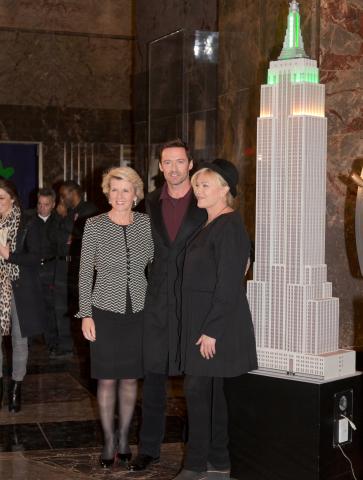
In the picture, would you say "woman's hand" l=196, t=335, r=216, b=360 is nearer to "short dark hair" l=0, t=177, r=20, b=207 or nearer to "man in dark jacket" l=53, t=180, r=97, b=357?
"short dark hair" l=0, t=177, r=20, b=207

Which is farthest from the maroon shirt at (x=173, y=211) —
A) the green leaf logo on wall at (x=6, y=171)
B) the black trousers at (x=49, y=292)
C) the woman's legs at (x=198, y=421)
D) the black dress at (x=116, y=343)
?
the green leaf logo on wall at (x=6, y=171)

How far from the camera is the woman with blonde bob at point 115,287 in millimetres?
4941

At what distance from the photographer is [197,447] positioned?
4.76m

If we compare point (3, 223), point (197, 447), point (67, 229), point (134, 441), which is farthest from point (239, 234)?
point (67, 229)

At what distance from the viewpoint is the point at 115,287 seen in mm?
4938

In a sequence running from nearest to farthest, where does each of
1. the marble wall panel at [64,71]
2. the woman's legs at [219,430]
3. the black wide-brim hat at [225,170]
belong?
the black wide-brim hat at [225,170] < the woman's legs at [219,430] < the marble wall panel at [64,71]

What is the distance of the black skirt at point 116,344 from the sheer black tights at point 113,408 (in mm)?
98

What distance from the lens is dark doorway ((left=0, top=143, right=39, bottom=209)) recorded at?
12383 millimetres

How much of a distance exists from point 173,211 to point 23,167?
25.5ft

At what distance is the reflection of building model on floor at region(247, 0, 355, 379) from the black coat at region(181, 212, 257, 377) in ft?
0.53

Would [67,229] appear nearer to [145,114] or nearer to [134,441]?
[145,114]

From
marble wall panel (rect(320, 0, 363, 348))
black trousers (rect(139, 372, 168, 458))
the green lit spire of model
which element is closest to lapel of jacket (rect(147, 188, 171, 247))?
black trousers (rect(139, 372, 168, 458))

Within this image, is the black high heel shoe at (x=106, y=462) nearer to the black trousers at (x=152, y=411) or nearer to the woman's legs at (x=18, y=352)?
the black trousers at (x=152, y=411)

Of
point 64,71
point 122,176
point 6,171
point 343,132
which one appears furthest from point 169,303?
point 64,71
